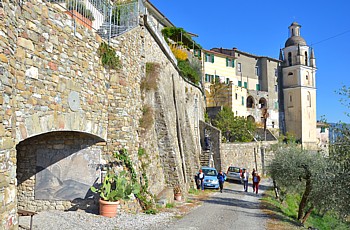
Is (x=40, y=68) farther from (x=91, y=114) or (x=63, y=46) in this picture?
(x=91, y=114)

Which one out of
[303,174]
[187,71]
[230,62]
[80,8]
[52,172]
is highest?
[230,62]

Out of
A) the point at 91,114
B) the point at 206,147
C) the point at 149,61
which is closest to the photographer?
the point at 91,114

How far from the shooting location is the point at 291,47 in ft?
200

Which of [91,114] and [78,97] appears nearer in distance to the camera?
[78,97]

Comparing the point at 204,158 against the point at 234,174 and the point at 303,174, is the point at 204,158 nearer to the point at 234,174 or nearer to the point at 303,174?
the point at 234,174

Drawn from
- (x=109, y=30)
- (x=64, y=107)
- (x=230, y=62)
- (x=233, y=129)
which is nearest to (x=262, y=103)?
(x=230, y=62)

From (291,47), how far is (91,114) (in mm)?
58690

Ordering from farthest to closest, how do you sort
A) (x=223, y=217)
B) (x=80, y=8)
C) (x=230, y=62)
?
1. (x=230, y=62)
2. (x=223, y=217)
3. (x=80, y=8)

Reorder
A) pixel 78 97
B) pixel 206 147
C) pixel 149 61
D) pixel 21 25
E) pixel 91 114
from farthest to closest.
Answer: pixel 206 147 < pixel 149 61 < pixel 91 114 < pixel 78 97 < pixel 21 25

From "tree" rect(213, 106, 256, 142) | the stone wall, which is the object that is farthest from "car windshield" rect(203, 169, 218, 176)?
"tree" rect(213, 106, 256, 142)

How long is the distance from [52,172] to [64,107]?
8.88 feet

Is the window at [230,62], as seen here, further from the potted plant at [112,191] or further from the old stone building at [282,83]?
the potted plant at [112,191]

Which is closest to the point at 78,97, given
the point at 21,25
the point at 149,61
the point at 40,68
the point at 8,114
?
the point at 40,68

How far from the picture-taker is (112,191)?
9.44 meters
